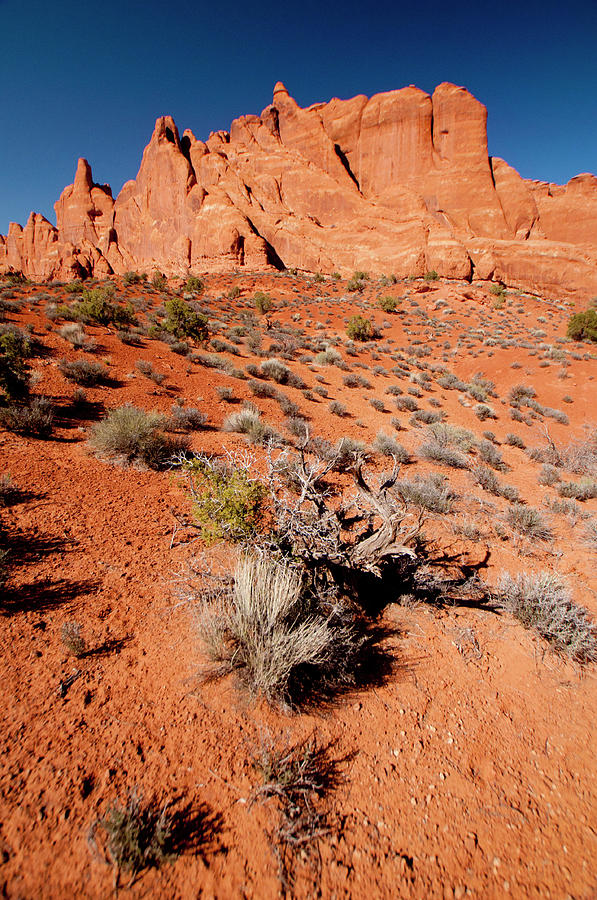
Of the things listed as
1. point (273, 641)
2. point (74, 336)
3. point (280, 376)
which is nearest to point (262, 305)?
point (280, 376)

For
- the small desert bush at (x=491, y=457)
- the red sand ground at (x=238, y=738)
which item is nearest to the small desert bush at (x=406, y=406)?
the small desert bush at (x=491, y=457)

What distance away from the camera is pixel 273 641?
217 cm

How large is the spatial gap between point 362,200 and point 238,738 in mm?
48990

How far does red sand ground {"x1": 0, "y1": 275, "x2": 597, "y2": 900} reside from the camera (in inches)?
60.4

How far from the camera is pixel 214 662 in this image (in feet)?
7.66

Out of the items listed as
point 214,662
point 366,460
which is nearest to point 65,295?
point 366,460

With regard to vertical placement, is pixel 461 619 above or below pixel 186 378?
below

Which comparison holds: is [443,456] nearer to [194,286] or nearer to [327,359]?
[327,359]

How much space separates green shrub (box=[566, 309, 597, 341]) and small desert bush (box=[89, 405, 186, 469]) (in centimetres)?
2486

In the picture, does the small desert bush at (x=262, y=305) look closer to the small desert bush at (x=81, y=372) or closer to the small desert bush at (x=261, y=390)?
the small desert bush at (x=261, y=390)

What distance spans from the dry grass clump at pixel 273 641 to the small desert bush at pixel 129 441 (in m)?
3.07

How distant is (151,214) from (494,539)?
181 ft

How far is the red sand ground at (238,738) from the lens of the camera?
154 centimetres

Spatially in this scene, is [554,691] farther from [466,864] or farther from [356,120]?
Answer: [356,120]
